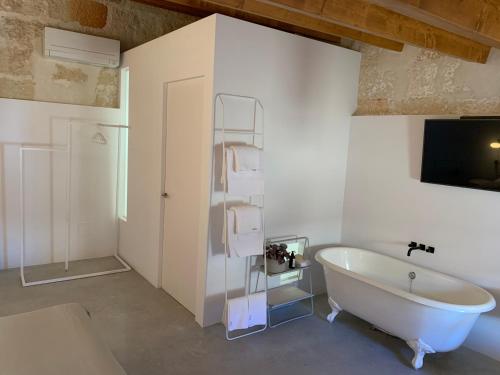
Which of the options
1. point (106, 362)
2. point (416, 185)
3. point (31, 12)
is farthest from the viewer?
point (31, 12)

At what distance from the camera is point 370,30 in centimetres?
250

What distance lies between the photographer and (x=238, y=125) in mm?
3205

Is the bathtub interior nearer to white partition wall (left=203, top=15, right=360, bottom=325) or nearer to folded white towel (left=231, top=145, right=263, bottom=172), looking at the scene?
white partition wall (left=203, top=15, right=360, bottom=325)

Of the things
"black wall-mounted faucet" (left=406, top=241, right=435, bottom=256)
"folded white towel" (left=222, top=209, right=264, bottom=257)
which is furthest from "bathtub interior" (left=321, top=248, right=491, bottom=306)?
"folded white towel" (left=222, top=209, right=264, bottom=257)

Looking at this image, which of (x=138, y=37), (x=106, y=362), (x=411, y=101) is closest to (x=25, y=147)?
(x=138, y=37)

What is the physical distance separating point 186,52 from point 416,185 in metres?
2.27

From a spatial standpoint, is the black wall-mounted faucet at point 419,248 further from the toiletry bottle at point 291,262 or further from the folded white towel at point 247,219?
the folded white towel at point 247,219

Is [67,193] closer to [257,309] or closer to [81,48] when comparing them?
[81,48]

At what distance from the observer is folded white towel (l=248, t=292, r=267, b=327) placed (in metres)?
3.15

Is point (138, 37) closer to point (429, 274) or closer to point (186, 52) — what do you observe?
point (186, 52)

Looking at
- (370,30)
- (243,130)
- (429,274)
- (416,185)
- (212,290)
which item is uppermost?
(370,30)

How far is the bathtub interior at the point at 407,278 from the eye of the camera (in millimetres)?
2977

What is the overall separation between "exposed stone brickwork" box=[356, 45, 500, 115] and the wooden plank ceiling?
182mm

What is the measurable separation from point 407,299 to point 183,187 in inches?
79.3
